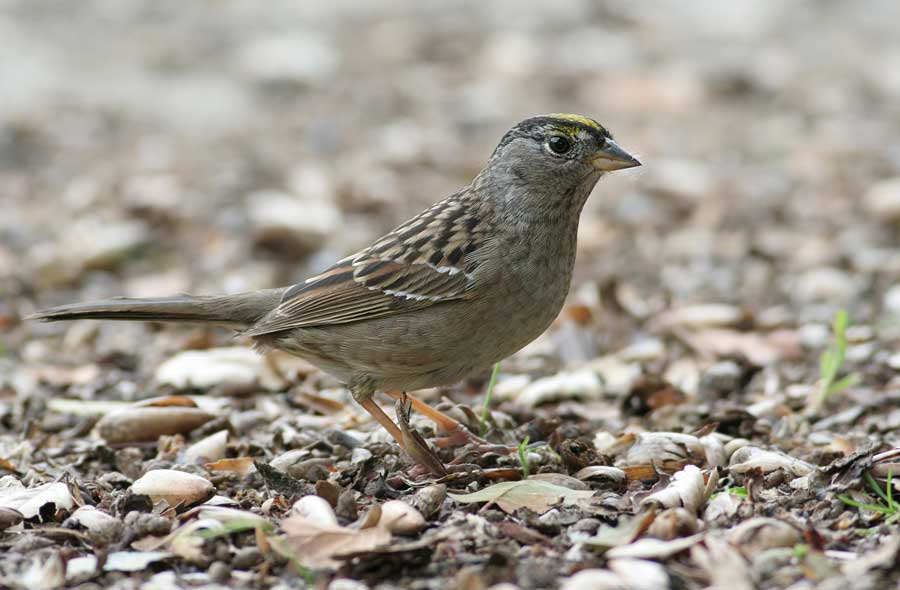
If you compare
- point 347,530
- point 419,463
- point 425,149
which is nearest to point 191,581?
point 347,530

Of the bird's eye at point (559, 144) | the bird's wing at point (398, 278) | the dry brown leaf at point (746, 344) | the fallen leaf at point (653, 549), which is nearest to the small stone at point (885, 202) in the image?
the dry brown leaf at point (746, 344)

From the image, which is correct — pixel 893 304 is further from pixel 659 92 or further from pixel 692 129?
pixel 659 92

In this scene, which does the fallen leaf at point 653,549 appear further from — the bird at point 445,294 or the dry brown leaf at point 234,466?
the dry brown leaf at point 234,466

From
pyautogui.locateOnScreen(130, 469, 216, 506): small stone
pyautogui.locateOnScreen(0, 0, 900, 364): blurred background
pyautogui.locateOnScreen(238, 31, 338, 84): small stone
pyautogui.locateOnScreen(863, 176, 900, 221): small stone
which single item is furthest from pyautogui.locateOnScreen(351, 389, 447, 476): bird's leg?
pyautogui.locateOnScreen(238, 31, 338, 84): small stone

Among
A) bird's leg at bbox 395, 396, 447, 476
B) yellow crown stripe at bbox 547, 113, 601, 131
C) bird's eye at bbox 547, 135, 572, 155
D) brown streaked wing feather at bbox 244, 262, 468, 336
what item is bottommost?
bird's leg at bbox 395, 396, 447, 476

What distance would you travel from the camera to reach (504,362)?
17.7 feet

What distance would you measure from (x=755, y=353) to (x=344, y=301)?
194cm

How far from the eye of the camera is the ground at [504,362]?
124 inches

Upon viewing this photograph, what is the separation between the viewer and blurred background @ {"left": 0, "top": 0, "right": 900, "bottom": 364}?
643 cm

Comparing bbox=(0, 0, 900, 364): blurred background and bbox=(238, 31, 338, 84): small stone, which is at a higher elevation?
bbox=(238, 31, 338, 84): small stone

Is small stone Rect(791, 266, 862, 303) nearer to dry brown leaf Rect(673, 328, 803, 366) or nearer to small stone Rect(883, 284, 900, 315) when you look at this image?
small stone Rect(883, 284, 900, 315)

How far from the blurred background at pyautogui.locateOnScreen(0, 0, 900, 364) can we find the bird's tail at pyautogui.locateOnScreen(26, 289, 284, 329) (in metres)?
1.50

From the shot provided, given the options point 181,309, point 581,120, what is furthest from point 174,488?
point 581,120

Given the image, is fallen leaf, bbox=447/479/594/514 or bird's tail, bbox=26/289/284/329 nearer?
fallen leaf, bbox=447/479/594/514
